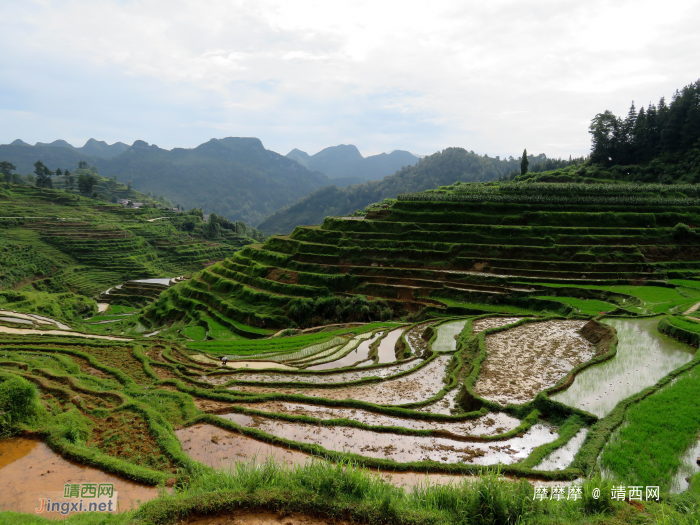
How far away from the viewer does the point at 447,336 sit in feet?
73.8

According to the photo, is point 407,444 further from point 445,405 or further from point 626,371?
point 626,371

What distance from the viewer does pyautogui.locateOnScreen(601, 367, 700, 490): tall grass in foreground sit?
319 inches

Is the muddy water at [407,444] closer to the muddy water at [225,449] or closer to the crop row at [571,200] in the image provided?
the muddy water at [225,449]

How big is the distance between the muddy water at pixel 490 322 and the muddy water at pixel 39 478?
18760 mm

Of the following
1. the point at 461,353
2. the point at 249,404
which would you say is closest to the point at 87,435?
the point at 249,404

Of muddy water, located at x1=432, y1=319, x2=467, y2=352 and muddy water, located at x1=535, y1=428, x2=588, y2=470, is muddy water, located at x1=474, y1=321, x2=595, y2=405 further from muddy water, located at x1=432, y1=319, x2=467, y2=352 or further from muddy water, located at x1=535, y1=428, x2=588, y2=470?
muddy water, located at x1=535, y1=428, x2=588, y2=470

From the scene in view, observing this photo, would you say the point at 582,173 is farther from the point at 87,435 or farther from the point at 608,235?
the point at 87,435

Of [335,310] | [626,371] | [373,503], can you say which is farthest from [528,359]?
[335,310]

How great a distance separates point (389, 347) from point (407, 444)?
12.5 metres

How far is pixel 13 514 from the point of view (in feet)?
19.4

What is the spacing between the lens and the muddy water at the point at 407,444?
9.56 metres

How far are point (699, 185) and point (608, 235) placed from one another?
23.9 meters

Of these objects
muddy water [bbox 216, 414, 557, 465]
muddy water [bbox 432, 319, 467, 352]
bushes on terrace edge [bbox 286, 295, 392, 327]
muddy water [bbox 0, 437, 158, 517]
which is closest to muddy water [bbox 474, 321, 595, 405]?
muddy water [bbox 432, 319, 467, 352]

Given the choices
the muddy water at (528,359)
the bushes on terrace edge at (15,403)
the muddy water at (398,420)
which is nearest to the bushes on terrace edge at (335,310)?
the muddy water at (528,359)
